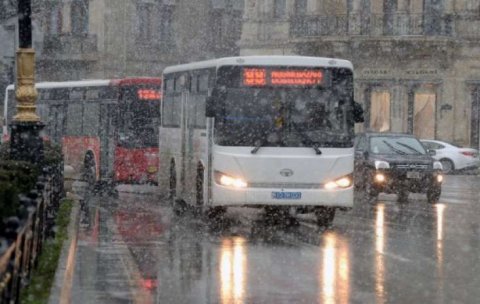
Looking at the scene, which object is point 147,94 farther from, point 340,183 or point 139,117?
point 340,183

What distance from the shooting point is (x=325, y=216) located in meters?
22.3

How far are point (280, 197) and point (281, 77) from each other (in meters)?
2.16

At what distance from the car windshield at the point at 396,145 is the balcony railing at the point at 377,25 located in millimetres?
21503

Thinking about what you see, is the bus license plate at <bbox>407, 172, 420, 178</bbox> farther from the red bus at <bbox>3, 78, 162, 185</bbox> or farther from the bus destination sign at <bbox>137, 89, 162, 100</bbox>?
the bus destination sign at <bbox>137, 89, 162, 100</bbox>

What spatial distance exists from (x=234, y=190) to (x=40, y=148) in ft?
11.8

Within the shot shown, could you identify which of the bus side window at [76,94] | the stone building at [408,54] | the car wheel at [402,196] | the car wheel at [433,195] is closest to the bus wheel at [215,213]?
the car wheel at [433,195]

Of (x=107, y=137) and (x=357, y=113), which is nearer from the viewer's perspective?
(x=357, y=113)

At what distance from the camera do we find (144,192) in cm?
3331

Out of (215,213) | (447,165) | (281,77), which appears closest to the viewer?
(281,77)

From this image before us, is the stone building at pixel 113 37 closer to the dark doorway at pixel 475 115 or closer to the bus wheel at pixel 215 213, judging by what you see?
the dark doorway at pixel 475 115

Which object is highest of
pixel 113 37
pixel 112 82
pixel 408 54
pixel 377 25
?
pixel 377 25

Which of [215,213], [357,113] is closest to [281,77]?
[357,113]

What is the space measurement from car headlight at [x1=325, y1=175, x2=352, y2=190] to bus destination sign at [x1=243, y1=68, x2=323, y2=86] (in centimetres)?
172

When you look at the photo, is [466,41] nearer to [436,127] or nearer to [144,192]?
[436,127]
